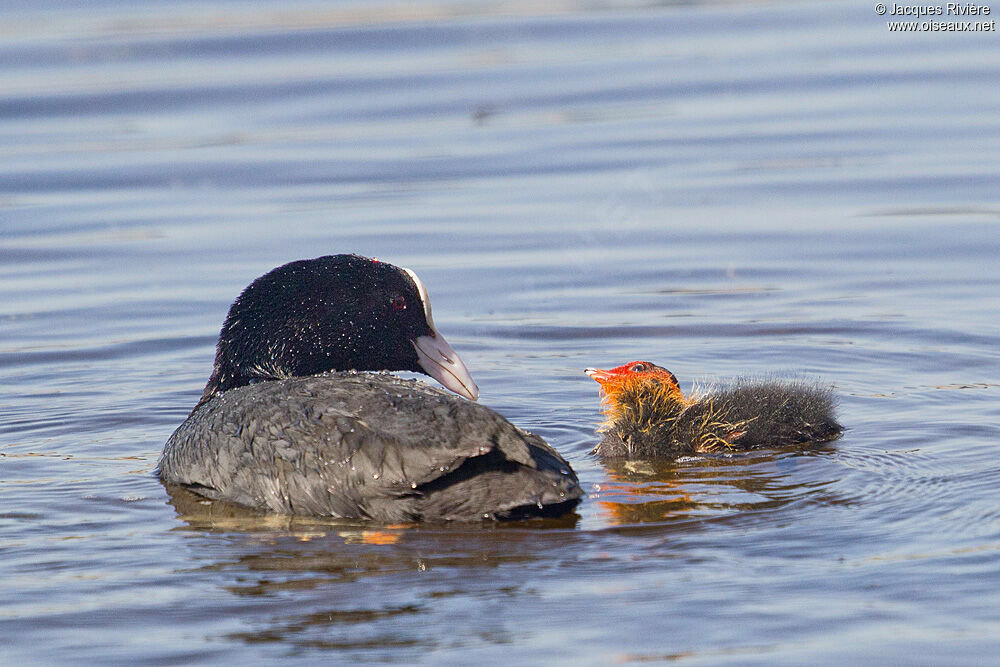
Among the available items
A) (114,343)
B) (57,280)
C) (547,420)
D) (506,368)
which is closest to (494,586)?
(547,420)

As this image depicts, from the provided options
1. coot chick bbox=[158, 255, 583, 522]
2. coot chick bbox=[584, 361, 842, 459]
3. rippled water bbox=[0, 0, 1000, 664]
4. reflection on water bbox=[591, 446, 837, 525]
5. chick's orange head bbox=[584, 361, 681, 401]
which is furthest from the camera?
chick's orange head bbox=[584, 361, 681, 401]

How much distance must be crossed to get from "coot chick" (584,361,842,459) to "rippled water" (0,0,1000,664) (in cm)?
10

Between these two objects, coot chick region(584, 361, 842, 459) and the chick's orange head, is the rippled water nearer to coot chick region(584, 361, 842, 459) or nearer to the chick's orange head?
coot chick region(584, 361, 842, 459)

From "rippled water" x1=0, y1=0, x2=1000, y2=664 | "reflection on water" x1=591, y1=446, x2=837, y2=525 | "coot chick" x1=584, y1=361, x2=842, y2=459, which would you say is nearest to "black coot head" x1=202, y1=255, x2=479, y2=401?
"rippled water" x1=0, y1=0, x2=1000, y2=664

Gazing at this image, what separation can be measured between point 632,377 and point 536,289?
3176 mm

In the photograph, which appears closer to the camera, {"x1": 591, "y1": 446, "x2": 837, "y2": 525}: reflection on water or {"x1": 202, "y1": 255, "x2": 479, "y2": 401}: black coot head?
{"x1": 591, "y1": 446, "x2": 837, "y2": 525}: reflection on water

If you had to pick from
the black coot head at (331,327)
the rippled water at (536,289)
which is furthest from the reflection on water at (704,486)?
the black coot head at (331,327)

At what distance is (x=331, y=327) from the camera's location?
6781 mm

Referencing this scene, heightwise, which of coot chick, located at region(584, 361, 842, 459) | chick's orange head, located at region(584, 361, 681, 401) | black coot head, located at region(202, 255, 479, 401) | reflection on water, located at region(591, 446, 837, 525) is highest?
black coot head, located at region(202, 255, 479, 401)

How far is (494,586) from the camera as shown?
4.80 metres

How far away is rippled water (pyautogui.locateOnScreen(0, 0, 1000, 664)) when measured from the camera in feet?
15.2

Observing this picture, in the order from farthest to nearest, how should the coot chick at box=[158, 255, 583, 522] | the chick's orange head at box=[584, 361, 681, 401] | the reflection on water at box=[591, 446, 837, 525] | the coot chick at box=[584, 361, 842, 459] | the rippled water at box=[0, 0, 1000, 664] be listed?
the chick's orange head at box=[584, 361, 681, 401]
the coot chick at box=[584, 361, 842, 459]
the reflection on water at box=[591, 446, 837, 525]
the coot chick at box=[158, 255, 583, 522]
the rippled water at box=[0, 0, 1000, 664]

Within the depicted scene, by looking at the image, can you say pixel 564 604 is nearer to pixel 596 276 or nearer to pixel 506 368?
pixel 506 368

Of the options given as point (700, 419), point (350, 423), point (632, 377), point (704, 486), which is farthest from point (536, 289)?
point (350, 423)
